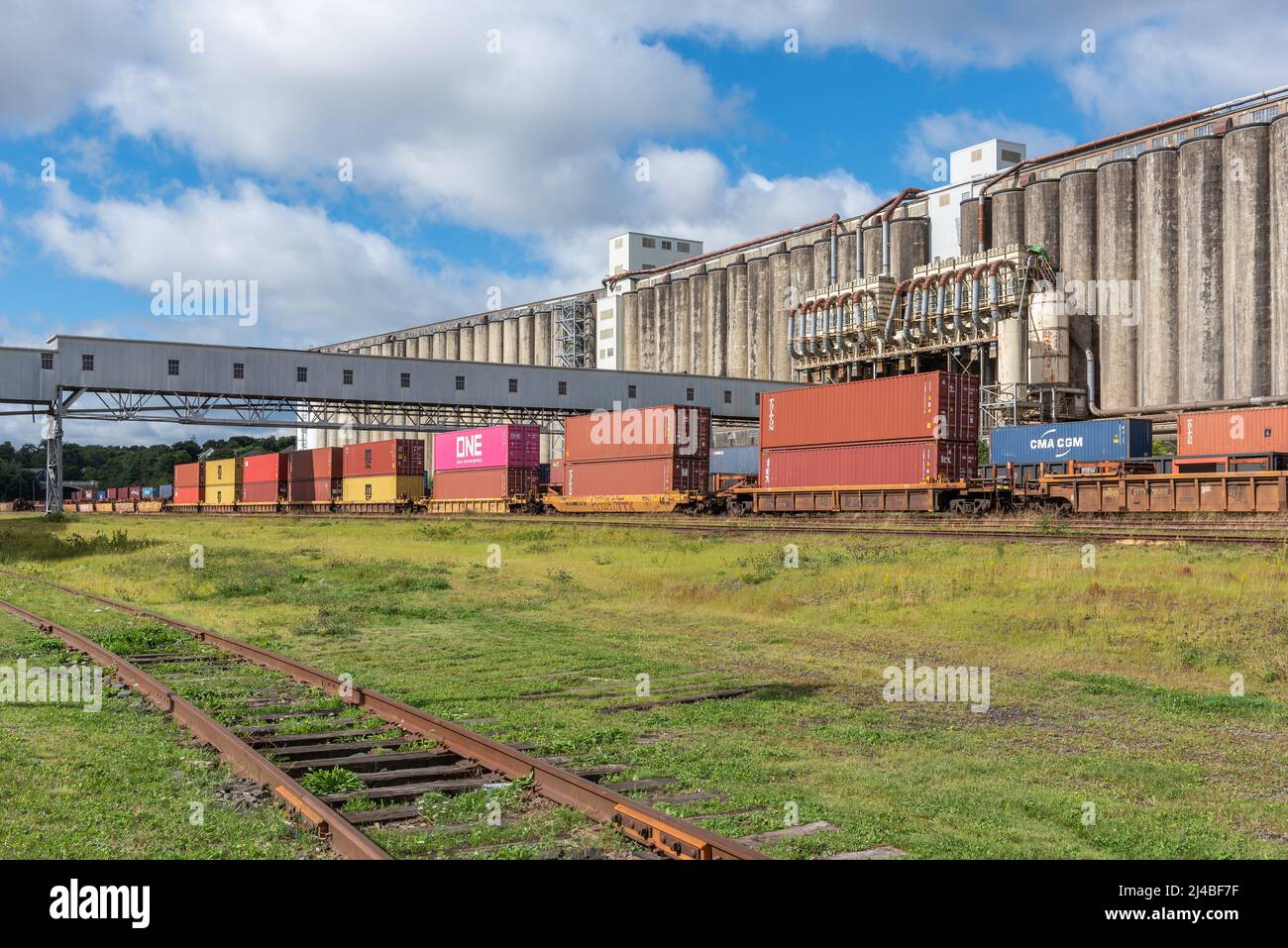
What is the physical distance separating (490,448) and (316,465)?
24082 millimetres

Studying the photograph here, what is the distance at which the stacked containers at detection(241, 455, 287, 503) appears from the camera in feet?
259

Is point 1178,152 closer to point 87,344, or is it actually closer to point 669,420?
point 669,420

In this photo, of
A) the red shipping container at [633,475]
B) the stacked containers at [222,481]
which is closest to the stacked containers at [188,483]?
the stacked containers at [222,481]

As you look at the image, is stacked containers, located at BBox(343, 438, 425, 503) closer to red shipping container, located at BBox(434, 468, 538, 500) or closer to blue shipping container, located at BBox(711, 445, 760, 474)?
red shipping container, located at BBox(434, 468, 538, 500)

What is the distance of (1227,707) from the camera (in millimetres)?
9867

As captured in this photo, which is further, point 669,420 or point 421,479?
point 421,479

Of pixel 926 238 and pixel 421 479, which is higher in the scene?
pixel 926 238

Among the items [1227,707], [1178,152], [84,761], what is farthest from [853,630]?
[1178,152]

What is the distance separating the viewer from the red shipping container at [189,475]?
299ft

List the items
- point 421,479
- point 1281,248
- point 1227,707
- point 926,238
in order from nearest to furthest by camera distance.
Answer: point 1227,707 → point 1281,248 → point 421,479 → point 926,238

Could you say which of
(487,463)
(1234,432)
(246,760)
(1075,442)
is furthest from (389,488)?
(246,760)

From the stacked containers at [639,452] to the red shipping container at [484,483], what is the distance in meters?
3.85

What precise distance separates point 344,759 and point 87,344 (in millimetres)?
58240

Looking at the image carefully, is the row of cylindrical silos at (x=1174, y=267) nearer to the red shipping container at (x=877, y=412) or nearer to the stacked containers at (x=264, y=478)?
the red shipping container at (x=877, y=412)
